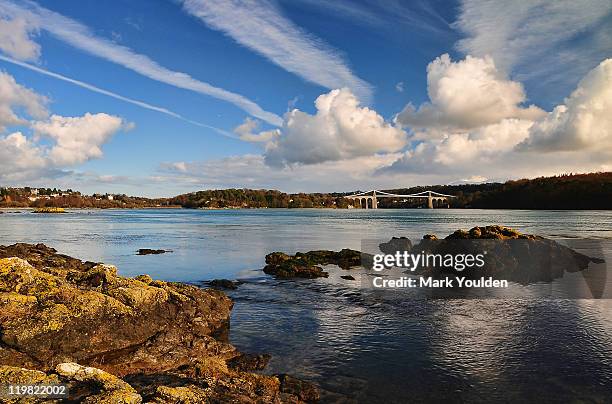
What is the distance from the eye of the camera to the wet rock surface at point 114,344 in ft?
26.8

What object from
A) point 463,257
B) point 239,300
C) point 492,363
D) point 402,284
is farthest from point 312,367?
point 463,257

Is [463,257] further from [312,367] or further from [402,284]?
[312,367]

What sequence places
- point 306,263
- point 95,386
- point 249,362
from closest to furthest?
point 95,386 < point 249,362 < point 306,263

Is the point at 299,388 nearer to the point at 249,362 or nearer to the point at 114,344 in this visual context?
the point at 249,362

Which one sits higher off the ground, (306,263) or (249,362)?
(306,263)

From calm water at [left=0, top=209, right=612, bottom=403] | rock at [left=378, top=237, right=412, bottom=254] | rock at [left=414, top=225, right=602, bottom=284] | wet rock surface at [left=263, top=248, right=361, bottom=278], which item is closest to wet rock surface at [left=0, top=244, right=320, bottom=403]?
calm water at [left=0, top=209, right=612, bottom=403]

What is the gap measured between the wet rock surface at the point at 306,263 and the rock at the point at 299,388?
57.5ft

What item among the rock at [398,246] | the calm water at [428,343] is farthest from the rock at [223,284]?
the rock at [398,246]

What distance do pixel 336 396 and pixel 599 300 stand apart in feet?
56.1

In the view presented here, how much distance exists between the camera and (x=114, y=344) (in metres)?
12.2

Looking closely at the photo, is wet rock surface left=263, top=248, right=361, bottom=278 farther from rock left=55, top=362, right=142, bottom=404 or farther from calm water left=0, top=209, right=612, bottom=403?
rock left=55, top=362, right=142, bottom=404

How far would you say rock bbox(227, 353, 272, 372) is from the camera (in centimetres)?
1184

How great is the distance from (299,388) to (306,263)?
21884 mm

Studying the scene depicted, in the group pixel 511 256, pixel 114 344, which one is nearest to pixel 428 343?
pixel 114 344
